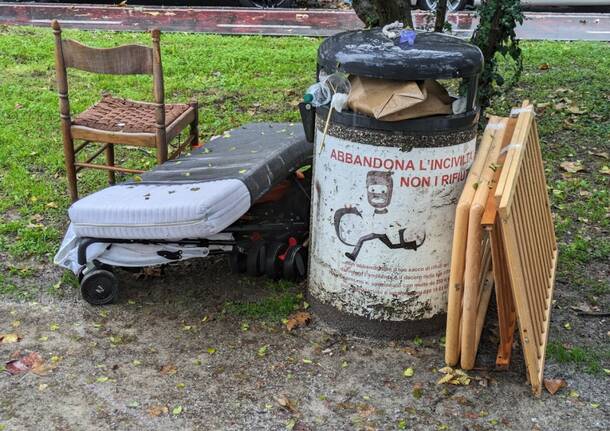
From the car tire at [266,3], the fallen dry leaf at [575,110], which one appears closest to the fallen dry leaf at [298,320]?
the fallen dry leaf at [575,110]

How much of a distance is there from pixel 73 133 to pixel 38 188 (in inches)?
36.0

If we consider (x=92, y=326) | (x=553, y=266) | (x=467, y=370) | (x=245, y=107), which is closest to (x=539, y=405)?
(x=467, y=370)

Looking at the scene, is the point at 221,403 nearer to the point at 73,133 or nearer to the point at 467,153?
the point at 467,153

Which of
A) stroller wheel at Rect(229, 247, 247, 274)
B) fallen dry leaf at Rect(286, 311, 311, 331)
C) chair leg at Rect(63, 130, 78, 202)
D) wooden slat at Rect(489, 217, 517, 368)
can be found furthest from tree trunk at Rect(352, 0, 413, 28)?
wooden slat at Rect(489, 217, 517, 368)

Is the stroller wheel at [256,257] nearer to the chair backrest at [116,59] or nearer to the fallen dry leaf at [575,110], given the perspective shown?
the chair backrest at [116,59]

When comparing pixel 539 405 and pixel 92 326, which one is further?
pixel 92 326

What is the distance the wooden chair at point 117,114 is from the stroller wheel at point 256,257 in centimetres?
91

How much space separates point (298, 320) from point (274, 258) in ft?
1.36

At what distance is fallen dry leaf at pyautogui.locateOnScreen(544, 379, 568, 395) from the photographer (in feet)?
11.4

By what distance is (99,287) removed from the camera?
4.11 meters

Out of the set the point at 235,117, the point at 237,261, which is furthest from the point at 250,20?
the point at 237,261

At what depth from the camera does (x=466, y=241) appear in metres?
3.31

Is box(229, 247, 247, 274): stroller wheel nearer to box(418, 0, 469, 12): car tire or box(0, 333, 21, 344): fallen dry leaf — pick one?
box(0, 333, 21, 344): fallen dry leaf

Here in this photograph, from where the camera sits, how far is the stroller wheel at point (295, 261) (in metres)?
4.29
